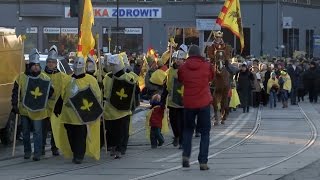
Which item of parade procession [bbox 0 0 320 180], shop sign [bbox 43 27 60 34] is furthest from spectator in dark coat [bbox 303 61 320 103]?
shop sign [bbox 43 27 60 34]

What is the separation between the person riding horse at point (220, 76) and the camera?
19.7 metres

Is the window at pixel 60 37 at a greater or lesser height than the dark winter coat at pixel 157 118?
greater

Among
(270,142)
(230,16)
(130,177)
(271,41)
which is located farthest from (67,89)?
(271,41)

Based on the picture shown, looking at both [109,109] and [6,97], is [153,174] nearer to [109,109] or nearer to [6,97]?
[109,109]

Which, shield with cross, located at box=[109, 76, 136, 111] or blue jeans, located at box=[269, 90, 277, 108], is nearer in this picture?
shield with cross, located at box=[109, 76, 136, 111]

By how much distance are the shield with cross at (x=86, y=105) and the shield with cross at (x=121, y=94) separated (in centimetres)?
61

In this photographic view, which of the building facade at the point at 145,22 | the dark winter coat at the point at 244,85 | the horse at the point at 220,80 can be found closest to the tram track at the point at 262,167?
the horse at the point at 220,80

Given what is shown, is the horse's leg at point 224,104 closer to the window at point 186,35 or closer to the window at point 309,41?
the window at point 186,35

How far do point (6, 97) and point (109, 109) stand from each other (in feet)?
8.46

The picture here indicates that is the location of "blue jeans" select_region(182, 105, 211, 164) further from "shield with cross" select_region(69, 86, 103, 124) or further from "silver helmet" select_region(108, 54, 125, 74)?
"silver helmet" select_region(108, 54, 125, 74)

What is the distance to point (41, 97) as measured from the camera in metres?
13.1

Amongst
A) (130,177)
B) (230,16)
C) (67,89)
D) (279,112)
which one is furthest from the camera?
(279,112)

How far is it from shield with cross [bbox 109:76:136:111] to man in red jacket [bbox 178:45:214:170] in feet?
6.52

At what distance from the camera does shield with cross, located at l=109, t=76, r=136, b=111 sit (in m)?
13.2
